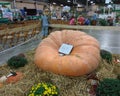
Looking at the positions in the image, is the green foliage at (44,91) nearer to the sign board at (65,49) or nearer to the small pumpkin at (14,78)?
the small pumpkin at (14,78)

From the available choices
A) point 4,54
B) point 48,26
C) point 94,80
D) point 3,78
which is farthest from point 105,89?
point 48,26

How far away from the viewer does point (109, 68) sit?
6.64 meters

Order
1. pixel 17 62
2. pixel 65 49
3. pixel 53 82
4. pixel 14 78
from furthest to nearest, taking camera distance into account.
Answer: pixel 17 62, pixel 65 49, pixel 14 78, pixel 53 82

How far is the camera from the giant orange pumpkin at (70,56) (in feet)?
18.4

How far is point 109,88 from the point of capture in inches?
193

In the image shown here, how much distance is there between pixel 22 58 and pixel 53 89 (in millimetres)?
2023

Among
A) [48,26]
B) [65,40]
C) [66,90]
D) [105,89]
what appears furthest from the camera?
[48,26]

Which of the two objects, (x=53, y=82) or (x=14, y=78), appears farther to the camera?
(x=14, y=78)

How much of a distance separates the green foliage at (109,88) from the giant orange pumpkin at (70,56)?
0.76 metres

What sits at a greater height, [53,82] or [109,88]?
[109,88]

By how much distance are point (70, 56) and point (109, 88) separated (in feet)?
4.13

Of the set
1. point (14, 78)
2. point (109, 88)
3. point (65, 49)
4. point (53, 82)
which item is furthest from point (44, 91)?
point (65, 49)

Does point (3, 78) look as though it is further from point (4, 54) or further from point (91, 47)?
point (4, 54)

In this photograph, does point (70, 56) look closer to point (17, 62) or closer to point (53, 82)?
point (53, 82)
